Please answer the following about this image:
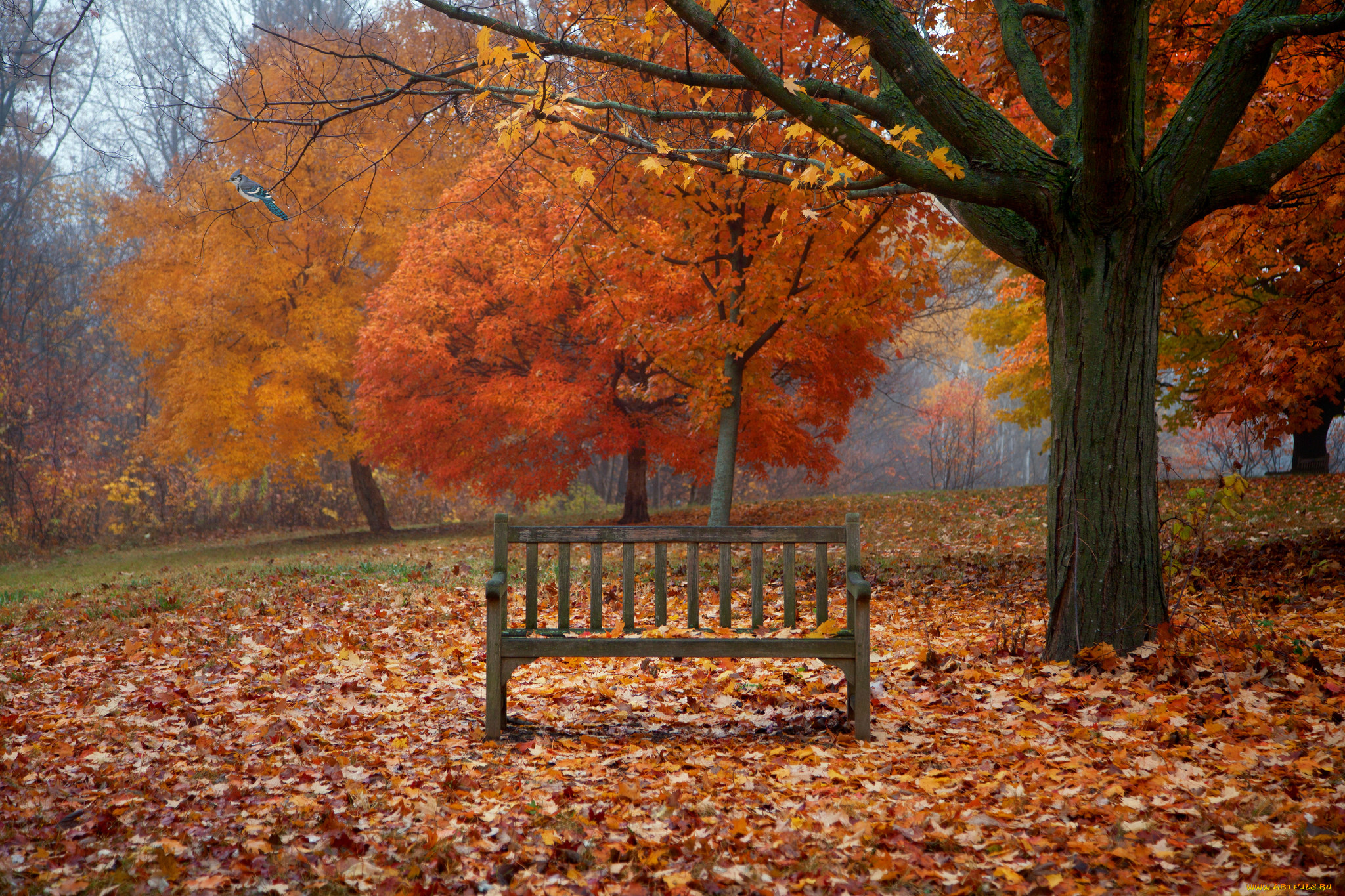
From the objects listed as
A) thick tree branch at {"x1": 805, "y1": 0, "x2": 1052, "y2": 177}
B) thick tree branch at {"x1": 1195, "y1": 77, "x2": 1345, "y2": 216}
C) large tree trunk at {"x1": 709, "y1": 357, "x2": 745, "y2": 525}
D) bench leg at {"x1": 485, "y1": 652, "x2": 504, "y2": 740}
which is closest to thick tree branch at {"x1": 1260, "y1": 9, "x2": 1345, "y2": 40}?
thick tree branch at {"x1": 1195, "y1": 77, "x2": 1345, "y2": 216}

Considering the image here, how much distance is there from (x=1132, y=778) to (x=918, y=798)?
81 centimetres

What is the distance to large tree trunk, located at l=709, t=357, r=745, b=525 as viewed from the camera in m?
12.7

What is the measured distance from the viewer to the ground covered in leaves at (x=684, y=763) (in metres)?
2.78

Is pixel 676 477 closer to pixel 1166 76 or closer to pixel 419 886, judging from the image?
pixel 1166 76

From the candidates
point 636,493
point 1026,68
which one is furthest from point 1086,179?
point 636,493

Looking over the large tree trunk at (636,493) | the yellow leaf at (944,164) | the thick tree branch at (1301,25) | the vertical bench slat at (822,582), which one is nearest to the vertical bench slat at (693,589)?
the vertical bench slat at (822,582)

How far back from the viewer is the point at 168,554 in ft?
56.0

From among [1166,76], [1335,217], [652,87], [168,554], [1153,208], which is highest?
[652,87]

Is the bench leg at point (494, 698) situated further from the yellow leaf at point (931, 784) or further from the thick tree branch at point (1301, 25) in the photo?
the thick tree branch at point (1301, 25)

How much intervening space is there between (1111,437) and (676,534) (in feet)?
7.91

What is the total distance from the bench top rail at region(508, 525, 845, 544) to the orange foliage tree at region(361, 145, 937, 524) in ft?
15.7

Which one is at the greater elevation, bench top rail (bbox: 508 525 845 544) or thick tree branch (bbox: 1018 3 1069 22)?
thick tree branch (bbox: 1018 3 1069 22)

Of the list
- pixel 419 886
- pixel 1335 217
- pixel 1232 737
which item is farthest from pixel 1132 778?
pixel 1335 217

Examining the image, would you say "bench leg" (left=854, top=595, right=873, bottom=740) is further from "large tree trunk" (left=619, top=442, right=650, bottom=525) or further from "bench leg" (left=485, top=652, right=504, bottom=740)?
"large tree trunk" (left=619, top=442, right=650, bottom=525)
